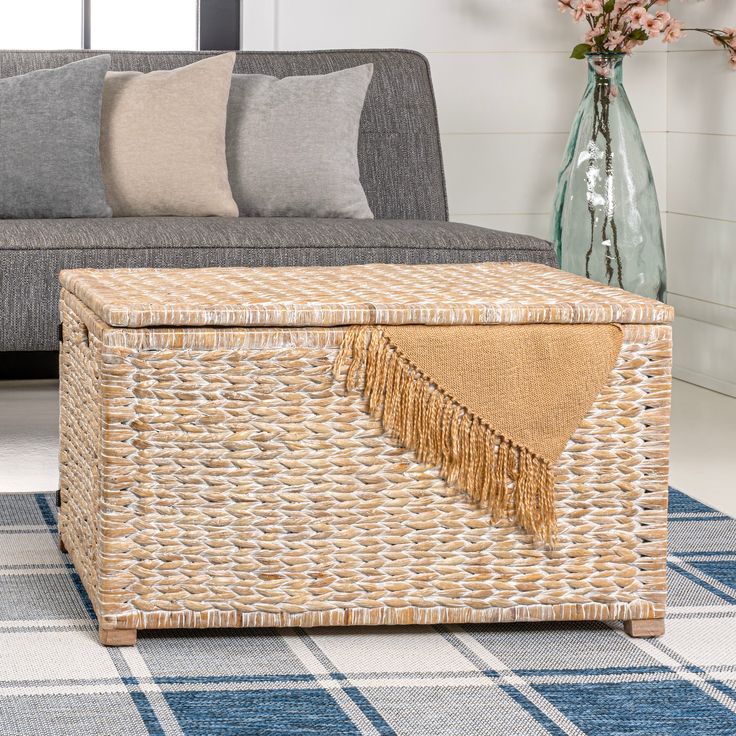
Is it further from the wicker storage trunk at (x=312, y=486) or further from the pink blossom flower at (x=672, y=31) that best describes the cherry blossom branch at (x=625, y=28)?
the wicker storage trunk at (x=312, y=486)

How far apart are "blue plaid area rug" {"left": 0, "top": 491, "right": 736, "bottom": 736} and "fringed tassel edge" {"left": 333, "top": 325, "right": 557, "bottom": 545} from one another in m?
0.16

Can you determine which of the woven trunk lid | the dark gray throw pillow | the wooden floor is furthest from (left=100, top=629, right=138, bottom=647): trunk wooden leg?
the dark gray throw pillow

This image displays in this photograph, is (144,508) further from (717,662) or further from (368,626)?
(717,662)

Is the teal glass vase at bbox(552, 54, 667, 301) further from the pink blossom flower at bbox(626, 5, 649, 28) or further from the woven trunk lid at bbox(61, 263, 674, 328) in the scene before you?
the woven trunk lid at bbox(61, 263, 674, 328)

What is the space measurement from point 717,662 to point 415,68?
2096 mm

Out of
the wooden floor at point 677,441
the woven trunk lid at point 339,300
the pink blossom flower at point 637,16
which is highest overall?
the pink blossom flower at point 637,16

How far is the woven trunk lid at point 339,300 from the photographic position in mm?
1405

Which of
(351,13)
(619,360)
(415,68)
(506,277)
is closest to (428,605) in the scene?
(619,360)

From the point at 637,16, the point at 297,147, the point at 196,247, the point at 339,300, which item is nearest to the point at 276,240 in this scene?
the point at 196,247

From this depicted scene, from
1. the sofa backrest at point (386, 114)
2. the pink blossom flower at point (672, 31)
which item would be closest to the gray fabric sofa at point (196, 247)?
the sofa backrest at point (386, 114)

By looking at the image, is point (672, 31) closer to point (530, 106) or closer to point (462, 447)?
point (530, 106)

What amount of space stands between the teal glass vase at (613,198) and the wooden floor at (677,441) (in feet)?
1.13

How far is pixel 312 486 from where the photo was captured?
1.44 meters

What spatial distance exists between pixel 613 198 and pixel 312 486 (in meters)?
2.09
